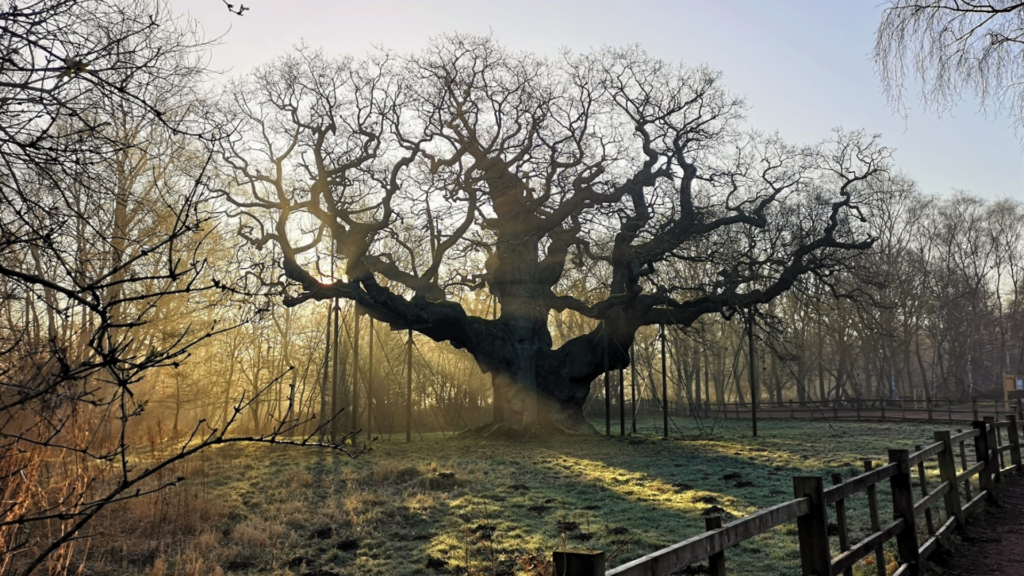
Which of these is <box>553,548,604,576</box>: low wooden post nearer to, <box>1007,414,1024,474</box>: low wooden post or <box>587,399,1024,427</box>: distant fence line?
<box>1007,414,1024,474</box>: low wooden post

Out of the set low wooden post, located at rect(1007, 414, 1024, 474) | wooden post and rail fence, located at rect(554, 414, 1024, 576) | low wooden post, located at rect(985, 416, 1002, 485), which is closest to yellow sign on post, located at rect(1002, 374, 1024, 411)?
low wooden post, located at rect(1007, 414, 1024, 474)

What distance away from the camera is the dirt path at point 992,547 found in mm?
6660

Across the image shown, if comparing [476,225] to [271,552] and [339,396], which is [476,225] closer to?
[339,396]

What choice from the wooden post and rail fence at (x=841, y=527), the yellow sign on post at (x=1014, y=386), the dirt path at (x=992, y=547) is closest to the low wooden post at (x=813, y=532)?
the wooden post and rail fence at (x=841, y=527)

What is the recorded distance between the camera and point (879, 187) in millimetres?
40875

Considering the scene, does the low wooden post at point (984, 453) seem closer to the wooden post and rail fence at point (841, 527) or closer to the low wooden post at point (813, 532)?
the wooden post and rail fence at point (841, 527)

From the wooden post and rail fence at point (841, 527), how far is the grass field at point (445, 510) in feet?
3.65

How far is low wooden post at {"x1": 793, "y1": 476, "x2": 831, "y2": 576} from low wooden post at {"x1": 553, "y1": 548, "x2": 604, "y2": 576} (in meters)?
2.71

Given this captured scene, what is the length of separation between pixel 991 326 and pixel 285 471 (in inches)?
2079

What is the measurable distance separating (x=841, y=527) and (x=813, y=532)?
91 cm

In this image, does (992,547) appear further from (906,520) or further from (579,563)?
(579,563)

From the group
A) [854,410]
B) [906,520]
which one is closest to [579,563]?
[906,520]

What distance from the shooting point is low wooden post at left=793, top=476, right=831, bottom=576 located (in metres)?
4.61

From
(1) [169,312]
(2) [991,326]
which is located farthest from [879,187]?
(1) [169,312]
